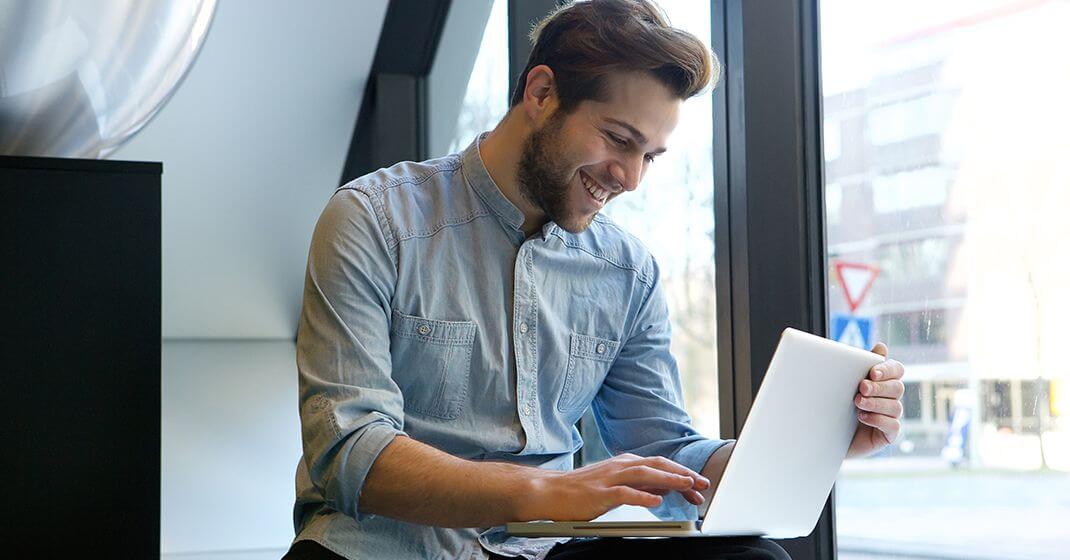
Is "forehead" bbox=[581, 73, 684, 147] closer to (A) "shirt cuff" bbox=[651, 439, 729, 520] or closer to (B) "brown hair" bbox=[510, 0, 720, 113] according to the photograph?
(B) "brown hair" bbox=[510, 0, 720, 113]

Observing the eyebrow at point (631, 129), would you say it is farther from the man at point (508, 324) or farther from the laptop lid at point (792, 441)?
the laptop lid at point (792, 441)

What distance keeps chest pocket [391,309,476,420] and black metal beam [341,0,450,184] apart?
2673 mm

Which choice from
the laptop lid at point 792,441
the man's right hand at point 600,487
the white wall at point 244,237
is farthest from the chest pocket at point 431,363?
the white wall at point 244,237

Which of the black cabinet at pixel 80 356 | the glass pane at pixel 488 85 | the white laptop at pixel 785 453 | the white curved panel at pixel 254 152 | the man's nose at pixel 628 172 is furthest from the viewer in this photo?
the white curved panel at pixel 254 152

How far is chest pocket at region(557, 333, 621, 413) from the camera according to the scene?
1502mm

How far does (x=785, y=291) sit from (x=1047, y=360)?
0.41 metres

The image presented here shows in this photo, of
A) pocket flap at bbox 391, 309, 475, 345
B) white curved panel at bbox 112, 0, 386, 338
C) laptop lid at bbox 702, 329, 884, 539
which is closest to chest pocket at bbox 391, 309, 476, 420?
pocket flap at bbox 391, 309, 475, 345

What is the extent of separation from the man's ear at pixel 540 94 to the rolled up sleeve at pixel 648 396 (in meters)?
0.27

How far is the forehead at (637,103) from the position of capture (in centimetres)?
143

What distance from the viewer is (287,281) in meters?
5.39

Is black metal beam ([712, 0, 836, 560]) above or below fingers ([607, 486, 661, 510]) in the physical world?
above

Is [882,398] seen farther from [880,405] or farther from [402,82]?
[402,82]

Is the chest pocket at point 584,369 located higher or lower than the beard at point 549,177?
lower

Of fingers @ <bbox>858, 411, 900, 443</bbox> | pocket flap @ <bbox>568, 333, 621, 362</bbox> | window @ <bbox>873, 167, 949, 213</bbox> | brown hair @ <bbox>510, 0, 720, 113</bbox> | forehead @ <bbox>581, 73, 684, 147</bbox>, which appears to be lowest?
fingers @ <bbox>858, 411, 900, 443</bbox>
